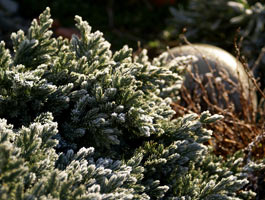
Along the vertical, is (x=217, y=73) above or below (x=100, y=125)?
above

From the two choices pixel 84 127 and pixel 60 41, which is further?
pixel 60 41

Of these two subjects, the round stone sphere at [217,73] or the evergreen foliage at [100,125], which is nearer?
the evergreen foliage at [100,125]

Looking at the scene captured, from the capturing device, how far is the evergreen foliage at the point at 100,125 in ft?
6.23

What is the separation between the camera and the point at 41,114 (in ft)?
7.02

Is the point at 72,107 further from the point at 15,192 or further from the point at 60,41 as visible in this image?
the point at 15,192

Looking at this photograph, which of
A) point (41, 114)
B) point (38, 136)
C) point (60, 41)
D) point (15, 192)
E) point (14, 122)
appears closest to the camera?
point (15, 192)

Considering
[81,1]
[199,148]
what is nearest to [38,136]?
[199,148]

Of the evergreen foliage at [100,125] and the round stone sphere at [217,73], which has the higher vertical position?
the round stone sphere at [217,73]

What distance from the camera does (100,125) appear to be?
2182mm

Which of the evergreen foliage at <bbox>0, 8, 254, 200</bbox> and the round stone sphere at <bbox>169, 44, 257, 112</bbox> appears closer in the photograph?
the evergreen foliage at <bbox>0, 8, 254, 200</bbox>

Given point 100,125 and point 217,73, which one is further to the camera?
point 217,73

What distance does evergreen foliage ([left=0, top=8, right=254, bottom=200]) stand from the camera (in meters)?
1.90

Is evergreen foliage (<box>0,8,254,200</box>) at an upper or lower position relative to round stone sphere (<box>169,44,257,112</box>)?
lower

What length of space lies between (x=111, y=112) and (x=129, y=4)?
5.71 meters
